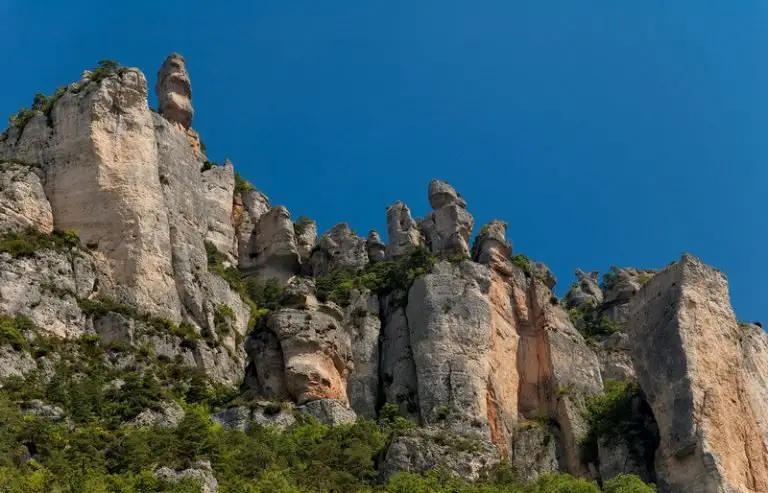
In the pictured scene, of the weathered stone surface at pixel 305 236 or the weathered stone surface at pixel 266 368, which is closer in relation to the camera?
the weathered stone surface at pixel 266 368

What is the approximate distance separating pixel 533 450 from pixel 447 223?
1749 centimetres

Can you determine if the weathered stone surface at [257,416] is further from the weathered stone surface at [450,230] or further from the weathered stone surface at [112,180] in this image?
the weathered stone surface at [450,230]

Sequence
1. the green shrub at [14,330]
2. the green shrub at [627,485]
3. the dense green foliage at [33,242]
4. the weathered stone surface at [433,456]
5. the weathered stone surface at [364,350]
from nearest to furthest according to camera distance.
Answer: the weathered stone surface at [433,456] → the green shrub at [627,485] → the green shrub at [14,330] → the dense green foliage at [33,242] → the weathered stone surface at [364,350]

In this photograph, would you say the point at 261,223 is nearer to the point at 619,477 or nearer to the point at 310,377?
the point at 310,377

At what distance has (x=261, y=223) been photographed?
91688mm

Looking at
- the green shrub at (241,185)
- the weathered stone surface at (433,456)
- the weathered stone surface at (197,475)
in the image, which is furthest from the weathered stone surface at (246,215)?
the weathered stone surface at (197,475)

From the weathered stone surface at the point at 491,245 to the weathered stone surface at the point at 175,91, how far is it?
22.2 m

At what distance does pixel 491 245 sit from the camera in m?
77.7

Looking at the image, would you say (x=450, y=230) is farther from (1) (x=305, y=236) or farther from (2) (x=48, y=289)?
(2) (x=48, y=289)

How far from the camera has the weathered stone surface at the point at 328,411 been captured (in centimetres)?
6266

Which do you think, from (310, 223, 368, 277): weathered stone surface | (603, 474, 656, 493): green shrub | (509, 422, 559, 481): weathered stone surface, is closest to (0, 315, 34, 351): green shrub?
(509, 422, 559, 481): weathered stone surface

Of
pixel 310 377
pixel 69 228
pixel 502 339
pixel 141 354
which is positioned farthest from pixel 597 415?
pixel 69 228

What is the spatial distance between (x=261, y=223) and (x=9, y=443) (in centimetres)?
4217

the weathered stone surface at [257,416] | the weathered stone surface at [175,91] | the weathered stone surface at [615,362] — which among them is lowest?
the weathered stone surface at [257,416]
